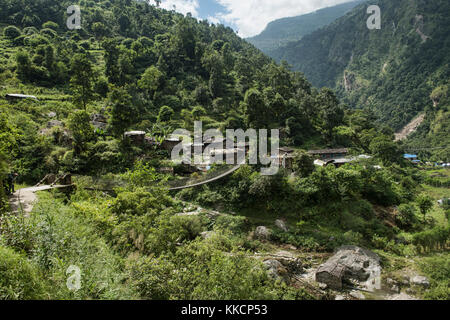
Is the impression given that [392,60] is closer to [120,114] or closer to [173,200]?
[120,114]

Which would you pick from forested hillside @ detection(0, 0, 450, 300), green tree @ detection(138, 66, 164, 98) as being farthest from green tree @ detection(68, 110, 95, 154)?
green tree @ detection(138, 66, 164, 98)

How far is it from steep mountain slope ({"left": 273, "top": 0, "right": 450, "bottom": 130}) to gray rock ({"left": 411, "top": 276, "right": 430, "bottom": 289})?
92.6 meters

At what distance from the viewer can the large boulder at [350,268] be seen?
12.2m

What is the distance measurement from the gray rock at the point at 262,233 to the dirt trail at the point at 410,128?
8468cm

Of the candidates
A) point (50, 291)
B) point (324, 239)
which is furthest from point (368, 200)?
point (50, 291)

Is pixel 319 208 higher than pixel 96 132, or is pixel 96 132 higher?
pixel 96 132

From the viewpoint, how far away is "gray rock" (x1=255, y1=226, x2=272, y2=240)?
52.2 feet

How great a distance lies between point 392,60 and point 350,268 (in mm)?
132812

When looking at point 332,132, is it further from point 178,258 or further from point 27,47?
point 27,47

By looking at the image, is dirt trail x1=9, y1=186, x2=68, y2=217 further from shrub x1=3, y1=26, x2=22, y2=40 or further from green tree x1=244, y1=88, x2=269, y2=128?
shrub x1=3, y1=26, x2=22, y2=40

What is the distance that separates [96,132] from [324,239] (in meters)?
22.2

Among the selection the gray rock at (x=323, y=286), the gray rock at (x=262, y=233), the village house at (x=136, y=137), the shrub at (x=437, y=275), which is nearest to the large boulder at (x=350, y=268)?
the gray rock at (x=323, y=286)

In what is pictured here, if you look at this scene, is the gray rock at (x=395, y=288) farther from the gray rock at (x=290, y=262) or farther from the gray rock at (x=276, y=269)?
the gray rock at (x=276, y=269)
